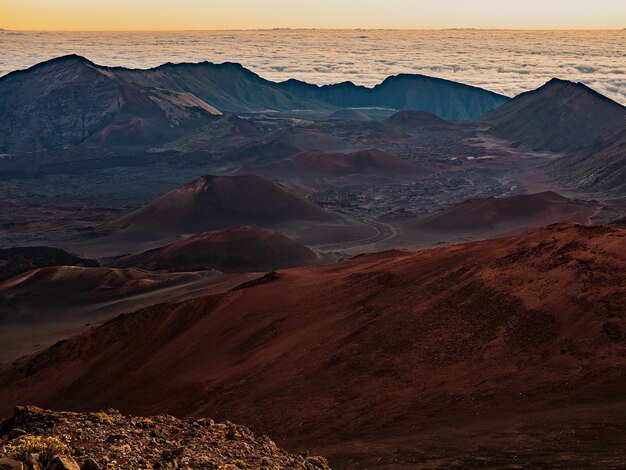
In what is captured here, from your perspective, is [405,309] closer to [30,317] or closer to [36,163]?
[30,317]

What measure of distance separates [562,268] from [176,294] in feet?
103

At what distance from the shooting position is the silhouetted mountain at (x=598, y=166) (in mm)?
126750

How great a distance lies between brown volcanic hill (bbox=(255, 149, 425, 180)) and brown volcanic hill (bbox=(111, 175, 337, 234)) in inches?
1282

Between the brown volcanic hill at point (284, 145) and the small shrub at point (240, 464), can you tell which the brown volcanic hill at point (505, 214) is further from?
the small shrub at point (240, 464)

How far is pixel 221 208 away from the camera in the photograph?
373 ft

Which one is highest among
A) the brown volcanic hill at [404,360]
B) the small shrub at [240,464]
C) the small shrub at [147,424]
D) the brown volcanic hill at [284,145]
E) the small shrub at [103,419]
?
the small shrub at [103,419]

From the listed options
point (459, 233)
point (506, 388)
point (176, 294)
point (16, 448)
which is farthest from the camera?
point (459, 233)

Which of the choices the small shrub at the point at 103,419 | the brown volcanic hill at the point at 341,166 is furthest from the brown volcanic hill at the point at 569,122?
the small shrub at the point at 103,419

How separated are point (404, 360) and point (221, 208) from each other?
274 ft

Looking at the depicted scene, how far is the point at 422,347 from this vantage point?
1287 inches

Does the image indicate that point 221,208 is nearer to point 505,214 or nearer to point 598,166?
point 505,214

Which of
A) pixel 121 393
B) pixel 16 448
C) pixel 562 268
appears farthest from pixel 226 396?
pixel 16 448

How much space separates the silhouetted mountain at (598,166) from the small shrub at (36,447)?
113731mm

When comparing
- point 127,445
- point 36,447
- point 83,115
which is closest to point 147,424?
point 127,445
